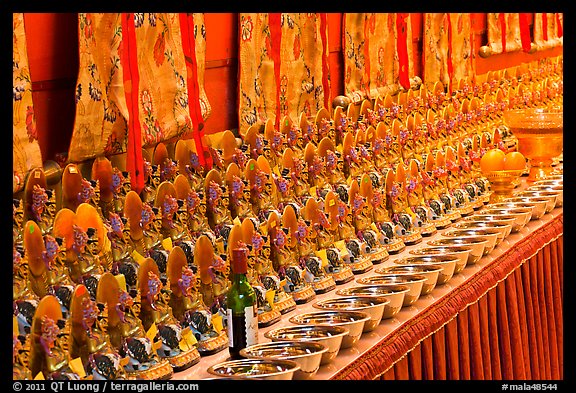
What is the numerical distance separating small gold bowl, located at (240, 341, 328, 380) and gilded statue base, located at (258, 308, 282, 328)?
1.02ft

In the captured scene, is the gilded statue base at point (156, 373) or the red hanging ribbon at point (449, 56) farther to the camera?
the red hanging ribbon at point (449, 56)

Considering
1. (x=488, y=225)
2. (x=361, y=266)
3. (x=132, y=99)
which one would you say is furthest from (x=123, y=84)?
(x=488, y=225)

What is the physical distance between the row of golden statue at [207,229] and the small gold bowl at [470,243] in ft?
0.51

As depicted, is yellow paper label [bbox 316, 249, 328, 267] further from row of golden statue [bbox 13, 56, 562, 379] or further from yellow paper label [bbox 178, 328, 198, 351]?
yellow paper label [bbox 178, 328, 198, 351]

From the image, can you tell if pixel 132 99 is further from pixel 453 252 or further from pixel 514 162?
pixel 514 162

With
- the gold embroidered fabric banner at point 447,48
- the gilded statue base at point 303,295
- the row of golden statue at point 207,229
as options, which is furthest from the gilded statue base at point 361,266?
the gold embroidered fabric banner at point 447,48

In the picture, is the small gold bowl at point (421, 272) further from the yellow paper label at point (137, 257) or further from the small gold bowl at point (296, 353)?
the yellow paper label at point (137, 257)

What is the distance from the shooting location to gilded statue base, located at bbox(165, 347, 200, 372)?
101 inches

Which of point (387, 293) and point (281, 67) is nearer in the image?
point (387, 293)

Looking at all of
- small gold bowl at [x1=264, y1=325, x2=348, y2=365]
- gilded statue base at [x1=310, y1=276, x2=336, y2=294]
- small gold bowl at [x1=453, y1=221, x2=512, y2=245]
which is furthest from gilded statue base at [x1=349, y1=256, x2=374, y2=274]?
small gold bowl at [x1=264, y1=325, x2=348, y2=365]

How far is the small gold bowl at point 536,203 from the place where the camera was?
4.68 metres

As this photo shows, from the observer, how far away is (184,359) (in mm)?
2580

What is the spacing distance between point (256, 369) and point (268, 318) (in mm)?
559

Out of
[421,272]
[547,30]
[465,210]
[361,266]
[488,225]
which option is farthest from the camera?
[547,30]
